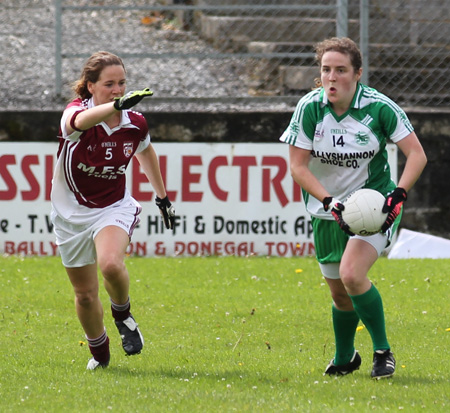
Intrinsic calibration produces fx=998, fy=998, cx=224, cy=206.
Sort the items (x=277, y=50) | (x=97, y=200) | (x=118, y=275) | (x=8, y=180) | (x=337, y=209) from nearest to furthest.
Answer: (x=337, y=209) → (x=118, y=275) → (x=97, y=200) → (x=8, y=180) → (x=277, y=50)

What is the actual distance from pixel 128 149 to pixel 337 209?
1.46 m

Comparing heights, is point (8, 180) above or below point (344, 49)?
below

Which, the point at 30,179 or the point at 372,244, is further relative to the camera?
the point at 30,179

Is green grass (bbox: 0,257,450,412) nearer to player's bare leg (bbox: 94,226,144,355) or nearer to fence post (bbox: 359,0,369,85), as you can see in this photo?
player's bare leg (bbox: 94,226,144,355)

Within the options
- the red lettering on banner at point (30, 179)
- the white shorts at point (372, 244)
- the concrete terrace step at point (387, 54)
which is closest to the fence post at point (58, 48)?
the red lettering on banner at point (30, 179)

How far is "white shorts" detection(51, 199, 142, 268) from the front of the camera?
20.6 ft

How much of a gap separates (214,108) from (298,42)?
155cm

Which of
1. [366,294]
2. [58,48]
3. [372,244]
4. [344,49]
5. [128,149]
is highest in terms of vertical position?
[344,49]

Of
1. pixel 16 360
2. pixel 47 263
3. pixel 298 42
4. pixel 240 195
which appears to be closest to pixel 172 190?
pixel 240 195

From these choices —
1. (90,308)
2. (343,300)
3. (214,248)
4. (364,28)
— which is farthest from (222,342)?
(364,28)

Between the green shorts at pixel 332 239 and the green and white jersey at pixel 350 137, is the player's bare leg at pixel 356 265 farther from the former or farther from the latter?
the green and white jersey at pixel 350 137

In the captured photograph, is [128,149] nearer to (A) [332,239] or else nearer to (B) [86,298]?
(B) [86,298]

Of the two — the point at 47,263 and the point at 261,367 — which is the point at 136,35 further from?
the point at 261,367

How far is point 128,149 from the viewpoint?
636cm
